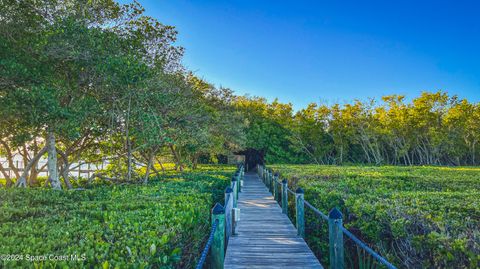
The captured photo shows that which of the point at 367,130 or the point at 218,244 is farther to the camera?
the point at 367,130

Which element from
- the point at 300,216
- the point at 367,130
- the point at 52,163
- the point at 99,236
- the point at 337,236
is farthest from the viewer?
the point at 367,130

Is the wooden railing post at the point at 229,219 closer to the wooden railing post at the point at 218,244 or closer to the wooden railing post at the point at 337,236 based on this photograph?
the wooden railing post at the point at 218,244

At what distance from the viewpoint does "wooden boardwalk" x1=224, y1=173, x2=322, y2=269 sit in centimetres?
479

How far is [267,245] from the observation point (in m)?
5.74

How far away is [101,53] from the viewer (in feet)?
23.6

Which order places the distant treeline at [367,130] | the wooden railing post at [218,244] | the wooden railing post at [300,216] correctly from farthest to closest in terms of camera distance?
the distant treeline at [367,130] → the wooden railing post at [300,216] → the wooden railing post at [218,244]

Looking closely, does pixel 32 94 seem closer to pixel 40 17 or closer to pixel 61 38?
pixel 61 38

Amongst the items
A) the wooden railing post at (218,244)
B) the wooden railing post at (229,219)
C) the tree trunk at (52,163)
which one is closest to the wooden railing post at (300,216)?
the wooden railing post at (229,219)

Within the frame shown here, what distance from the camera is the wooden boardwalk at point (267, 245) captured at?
4793 mm

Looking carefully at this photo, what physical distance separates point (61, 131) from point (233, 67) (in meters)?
16.6

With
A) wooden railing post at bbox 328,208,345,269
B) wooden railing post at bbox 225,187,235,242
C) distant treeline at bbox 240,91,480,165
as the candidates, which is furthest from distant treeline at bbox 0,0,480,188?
distant treeline at bbox 240,91,480,165

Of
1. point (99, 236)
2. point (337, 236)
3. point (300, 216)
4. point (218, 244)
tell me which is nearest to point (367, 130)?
point (300, 216)

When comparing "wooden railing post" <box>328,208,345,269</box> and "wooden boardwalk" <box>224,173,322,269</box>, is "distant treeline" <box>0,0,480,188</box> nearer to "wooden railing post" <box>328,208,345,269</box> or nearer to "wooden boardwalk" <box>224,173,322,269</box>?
"wooden boardwalk" <box>224,173,322,269</box>

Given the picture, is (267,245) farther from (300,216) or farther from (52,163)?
(52,163)
